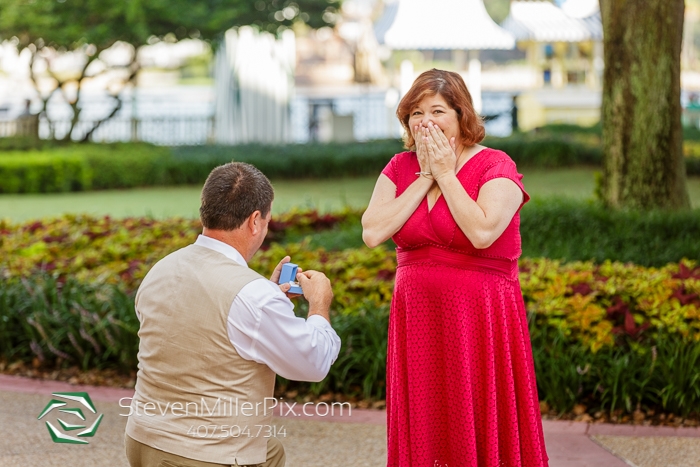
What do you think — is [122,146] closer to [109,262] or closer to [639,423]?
[109,262]

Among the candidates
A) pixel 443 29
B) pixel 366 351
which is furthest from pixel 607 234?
pixel 443 29

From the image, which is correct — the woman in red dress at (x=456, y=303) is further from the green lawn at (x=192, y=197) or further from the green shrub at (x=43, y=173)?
the green shrub at (x=43, y=173)

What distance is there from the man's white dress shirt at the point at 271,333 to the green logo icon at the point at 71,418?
1.90 m

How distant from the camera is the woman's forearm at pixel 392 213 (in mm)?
2584

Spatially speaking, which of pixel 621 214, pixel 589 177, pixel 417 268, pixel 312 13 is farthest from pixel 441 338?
pixel 312 13

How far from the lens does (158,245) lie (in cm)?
668

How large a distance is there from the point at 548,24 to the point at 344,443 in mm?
24611

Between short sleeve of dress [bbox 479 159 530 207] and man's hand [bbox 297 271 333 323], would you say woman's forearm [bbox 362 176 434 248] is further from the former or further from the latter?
man's hand [bbox 297 271 333 323]

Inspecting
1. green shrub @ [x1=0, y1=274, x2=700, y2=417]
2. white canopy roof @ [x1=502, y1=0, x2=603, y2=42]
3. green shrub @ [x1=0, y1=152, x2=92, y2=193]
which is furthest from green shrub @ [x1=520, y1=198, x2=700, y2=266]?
white canopy roof @ [x1=502, y1=0, x2=603, y2=42]

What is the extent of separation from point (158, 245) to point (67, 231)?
110cm

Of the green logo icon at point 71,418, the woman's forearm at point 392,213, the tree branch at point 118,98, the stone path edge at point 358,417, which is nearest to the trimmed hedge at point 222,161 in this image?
the tree branch at point 118,98

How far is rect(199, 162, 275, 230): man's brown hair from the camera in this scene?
2189 millimetres

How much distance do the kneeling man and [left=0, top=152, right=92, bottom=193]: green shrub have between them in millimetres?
12205

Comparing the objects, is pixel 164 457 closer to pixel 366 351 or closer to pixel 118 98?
pixel 366 351
